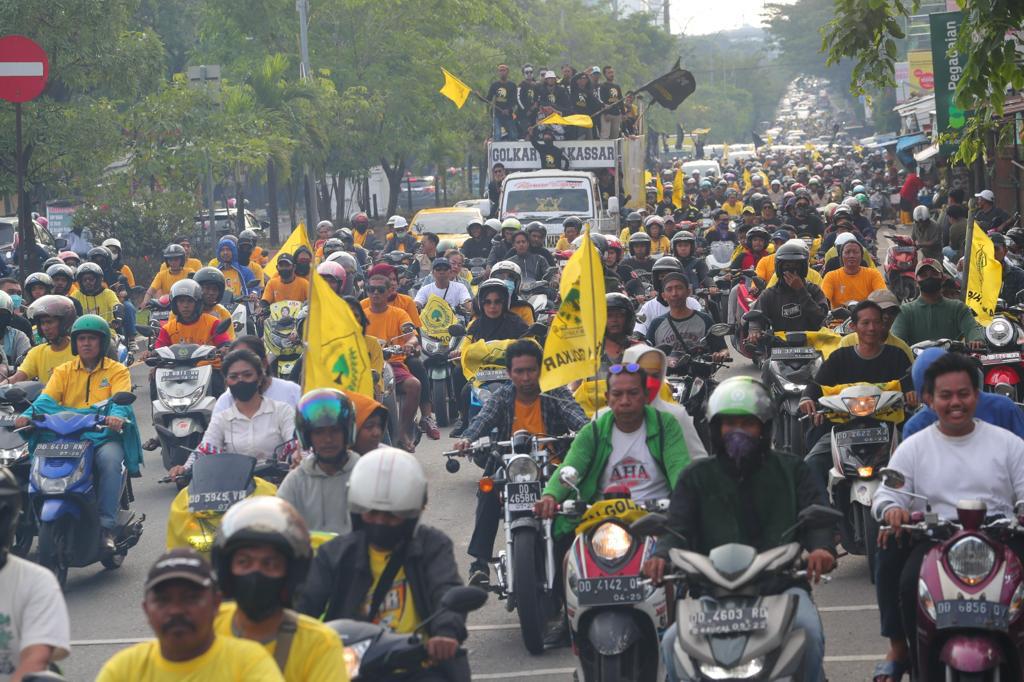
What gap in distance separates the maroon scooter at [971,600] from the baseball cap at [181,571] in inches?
112

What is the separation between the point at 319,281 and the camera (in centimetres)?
874

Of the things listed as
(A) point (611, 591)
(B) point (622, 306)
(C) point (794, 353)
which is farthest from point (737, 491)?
(C) point (794, 353)

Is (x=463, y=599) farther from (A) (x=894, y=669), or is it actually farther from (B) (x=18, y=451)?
(B) (x=18, y=451)

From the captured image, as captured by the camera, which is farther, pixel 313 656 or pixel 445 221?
pixel 445 221

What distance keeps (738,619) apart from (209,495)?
364 centimetres

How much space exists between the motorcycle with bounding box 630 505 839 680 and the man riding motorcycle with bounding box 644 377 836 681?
1.24 feet

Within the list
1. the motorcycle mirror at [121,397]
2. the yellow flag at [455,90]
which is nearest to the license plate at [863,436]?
the motorcycle mirror at [121,397]

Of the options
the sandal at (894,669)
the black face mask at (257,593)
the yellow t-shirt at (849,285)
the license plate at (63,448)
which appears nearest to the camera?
the black face mask at (257,593)

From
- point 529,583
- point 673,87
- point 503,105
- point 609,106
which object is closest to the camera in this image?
point 529,583

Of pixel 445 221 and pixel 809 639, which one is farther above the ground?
pixel 445 221

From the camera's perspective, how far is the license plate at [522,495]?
8516 millimetres

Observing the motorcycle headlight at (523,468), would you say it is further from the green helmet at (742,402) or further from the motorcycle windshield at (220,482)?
the green helmet at (742,402)

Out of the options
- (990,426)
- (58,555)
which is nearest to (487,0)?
(58,555)

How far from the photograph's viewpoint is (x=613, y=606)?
681cm
